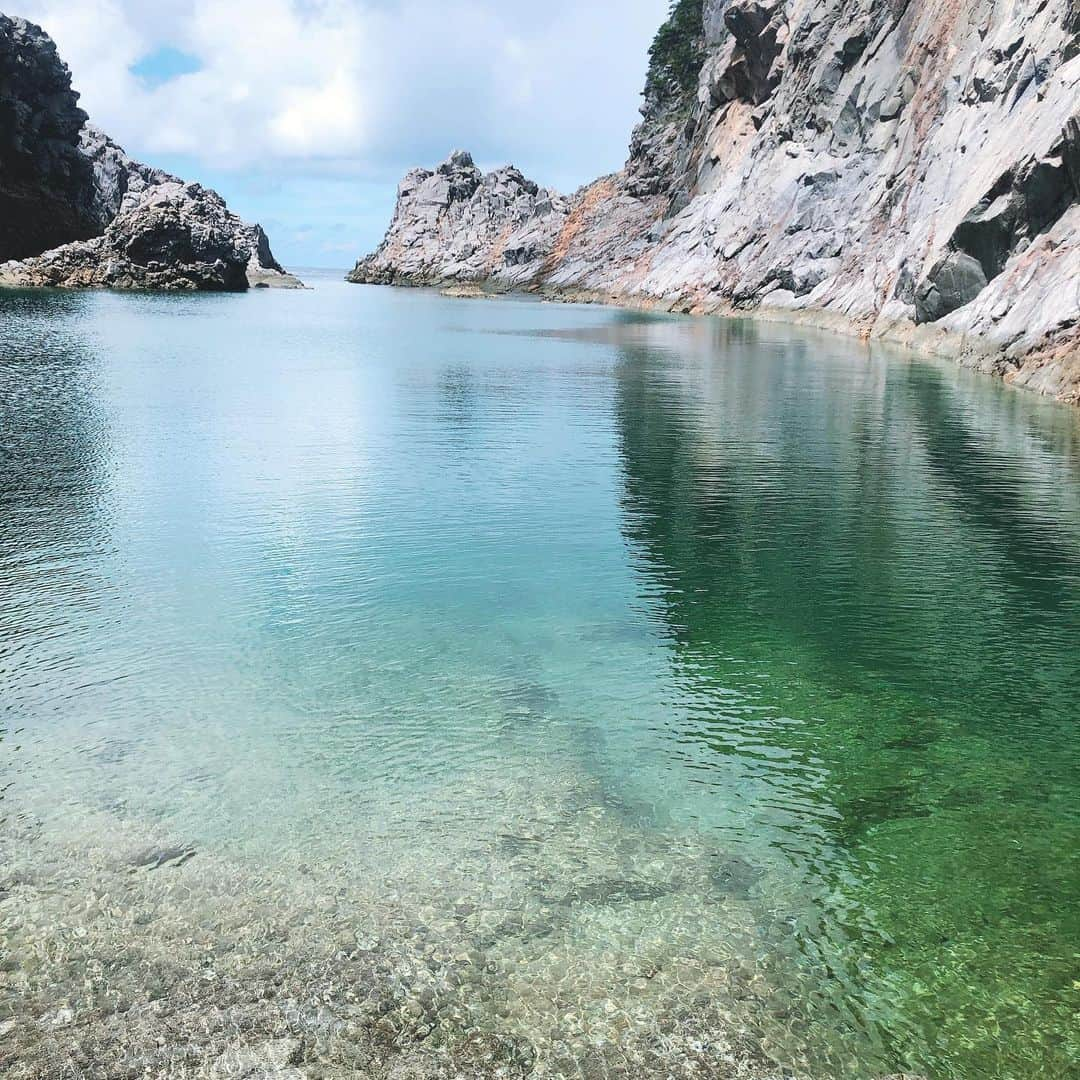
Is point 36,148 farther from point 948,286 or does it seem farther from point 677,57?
point 948,286

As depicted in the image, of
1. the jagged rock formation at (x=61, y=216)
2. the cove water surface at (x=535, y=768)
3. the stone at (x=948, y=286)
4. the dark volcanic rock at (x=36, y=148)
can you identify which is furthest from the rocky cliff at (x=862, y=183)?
the dark volcanic rock at (x=36, y=148)

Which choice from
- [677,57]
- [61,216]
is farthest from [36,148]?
[677,57]

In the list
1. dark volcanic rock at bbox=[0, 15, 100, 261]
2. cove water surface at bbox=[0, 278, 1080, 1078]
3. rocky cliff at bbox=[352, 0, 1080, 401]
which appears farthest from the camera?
dark volcanic rock at bbox=[0, 15, 100, 261]

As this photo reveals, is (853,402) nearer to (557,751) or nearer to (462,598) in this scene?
(462,598)

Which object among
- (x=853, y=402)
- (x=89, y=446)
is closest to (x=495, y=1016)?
(x=89, y=446)

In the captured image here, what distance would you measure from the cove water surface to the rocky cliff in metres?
21.1

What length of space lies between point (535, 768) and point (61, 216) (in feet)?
443

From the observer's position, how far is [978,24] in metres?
66.0

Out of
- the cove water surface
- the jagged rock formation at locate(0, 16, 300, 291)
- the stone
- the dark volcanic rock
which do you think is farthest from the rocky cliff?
the dark volcanic rock

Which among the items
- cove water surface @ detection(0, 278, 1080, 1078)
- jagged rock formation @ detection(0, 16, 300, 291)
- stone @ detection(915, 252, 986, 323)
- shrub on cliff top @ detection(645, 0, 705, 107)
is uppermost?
shrub on cliff top @ detection(645, 0, 705, 107)

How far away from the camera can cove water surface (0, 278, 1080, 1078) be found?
7.45 meters

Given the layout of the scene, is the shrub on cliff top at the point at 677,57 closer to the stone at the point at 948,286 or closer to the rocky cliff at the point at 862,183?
the rocky cliff at the point at 862,183

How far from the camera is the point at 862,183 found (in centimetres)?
8506

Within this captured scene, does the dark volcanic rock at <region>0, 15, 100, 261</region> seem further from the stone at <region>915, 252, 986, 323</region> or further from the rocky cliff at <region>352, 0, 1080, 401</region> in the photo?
the stone at <region>915, 252, 986, 323</region>
